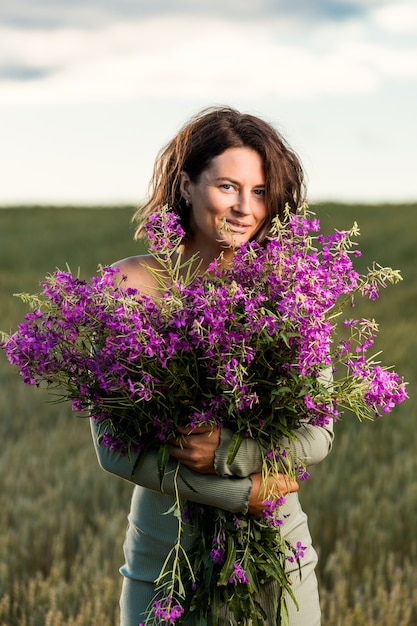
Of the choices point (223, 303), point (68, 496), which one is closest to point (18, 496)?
point (68, 496)

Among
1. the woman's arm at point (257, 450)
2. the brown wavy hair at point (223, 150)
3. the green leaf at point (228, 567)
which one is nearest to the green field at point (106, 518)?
the brown wavy hair at point (223, 150)

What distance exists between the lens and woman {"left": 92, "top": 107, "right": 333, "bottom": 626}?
2.10m

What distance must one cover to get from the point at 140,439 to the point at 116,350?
27cm

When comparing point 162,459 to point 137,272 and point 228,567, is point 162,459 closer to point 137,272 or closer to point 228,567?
point 228,567

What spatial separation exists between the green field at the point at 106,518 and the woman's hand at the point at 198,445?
0.92 metres

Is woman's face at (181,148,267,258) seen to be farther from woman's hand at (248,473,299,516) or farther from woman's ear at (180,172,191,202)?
woman's hand at (248,473,299,516)

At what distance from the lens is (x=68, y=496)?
539 cm

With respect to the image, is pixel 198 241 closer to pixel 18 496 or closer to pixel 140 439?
pixel 140 439

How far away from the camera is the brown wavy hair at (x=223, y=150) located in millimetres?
2350

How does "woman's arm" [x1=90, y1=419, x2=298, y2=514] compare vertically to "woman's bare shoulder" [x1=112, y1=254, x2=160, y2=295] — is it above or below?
below

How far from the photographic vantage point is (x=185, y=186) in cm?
243

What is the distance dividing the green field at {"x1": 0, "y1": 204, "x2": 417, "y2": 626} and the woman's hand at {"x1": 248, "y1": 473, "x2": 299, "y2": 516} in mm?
907

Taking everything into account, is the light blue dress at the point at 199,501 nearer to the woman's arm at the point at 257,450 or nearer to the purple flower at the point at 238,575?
the woman's arm at the point at 257,450

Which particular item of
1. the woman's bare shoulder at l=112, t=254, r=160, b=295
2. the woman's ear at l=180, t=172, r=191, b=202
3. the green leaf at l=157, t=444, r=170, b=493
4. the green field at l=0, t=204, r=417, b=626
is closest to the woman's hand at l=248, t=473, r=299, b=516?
the green leaf at l=157, t=444, r=170, b=493
